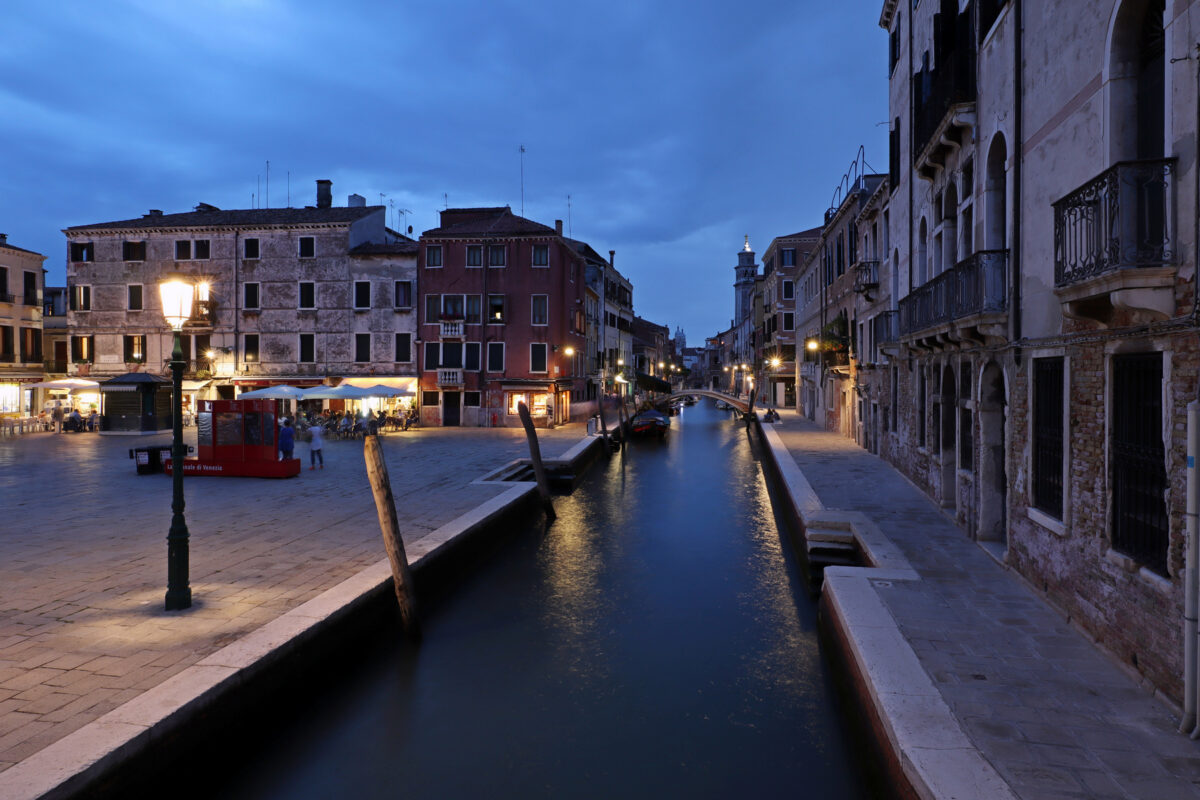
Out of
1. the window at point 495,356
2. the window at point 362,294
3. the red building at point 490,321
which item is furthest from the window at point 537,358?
the window at point 362,294

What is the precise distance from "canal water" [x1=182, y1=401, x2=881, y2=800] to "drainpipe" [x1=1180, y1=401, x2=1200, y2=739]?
2.49m

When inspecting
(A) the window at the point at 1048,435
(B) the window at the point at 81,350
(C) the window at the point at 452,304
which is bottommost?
(A) the window at the point at 1048,435

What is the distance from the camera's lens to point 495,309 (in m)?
36.3

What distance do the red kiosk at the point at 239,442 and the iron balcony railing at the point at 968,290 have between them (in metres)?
15.6

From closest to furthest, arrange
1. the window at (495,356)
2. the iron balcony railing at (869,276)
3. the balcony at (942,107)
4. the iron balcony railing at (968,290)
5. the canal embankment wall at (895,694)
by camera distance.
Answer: the canal embankment wall at (895,694) → the iron balcony railing at (968,290) → the balcony at (942,107) → the iron balcony railing at (869,276) → the window at (495,356)

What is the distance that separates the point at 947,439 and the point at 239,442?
16963 millimetres

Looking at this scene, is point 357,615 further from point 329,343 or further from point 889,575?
point 329,343

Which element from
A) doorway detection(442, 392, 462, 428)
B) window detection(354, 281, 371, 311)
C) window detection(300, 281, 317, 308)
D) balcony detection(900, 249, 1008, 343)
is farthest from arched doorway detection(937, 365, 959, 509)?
window detection(300, 281, 317, 308)

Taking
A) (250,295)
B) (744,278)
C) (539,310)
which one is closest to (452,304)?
(539,310)

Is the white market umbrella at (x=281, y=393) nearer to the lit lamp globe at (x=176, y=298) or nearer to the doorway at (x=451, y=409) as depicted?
the doorway at (x=451, y=409)

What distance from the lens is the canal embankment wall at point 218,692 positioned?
4.71 metres

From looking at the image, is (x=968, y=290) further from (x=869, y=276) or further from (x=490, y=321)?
(x=490, y=321)

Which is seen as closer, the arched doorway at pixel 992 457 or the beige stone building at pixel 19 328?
the arched doorway at pixel 992 457

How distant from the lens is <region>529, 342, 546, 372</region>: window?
36.2 metres
